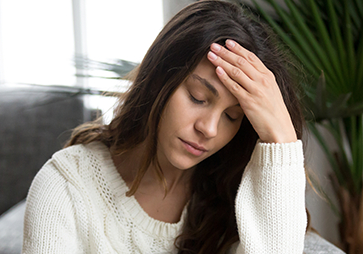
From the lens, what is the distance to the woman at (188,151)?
820 millimetres

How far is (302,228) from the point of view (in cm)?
86

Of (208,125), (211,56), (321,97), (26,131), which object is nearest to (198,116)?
(208,125)

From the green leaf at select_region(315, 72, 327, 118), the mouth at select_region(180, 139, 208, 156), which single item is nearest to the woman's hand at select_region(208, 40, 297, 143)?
the mouth at select_region(180, 139, 208, 156)

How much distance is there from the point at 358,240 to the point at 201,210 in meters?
0.68

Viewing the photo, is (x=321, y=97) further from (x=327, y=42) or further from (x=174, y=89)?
(x=174, y=89)

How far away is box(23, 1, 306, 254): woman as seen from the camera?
2.69ft

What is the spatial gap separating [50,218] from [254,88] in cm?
64

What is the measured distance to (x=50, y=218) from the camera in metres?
0.88

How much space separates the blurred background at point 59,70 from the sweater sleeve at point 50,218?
0.49 m

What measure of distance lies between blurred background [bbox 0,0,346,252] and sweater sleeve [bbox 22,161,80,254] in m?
0.49

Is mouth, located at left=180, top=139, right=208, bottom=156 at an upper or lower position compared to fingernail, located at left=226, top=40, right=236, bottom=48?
lower

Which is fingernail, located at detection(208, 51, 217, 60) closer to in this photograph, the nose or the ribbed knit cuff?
the nose

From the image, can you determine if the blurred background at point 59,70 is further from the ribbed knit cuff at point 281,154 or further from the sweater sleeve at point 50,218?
the ribbed knit cuff at point 281,154

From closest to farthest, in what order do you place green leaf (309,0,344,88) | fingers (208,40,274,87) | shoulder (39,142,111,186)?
fingers (208,40,274,87) → shoulder (39,142,111,186) → green leaf (309,0,344,88)
